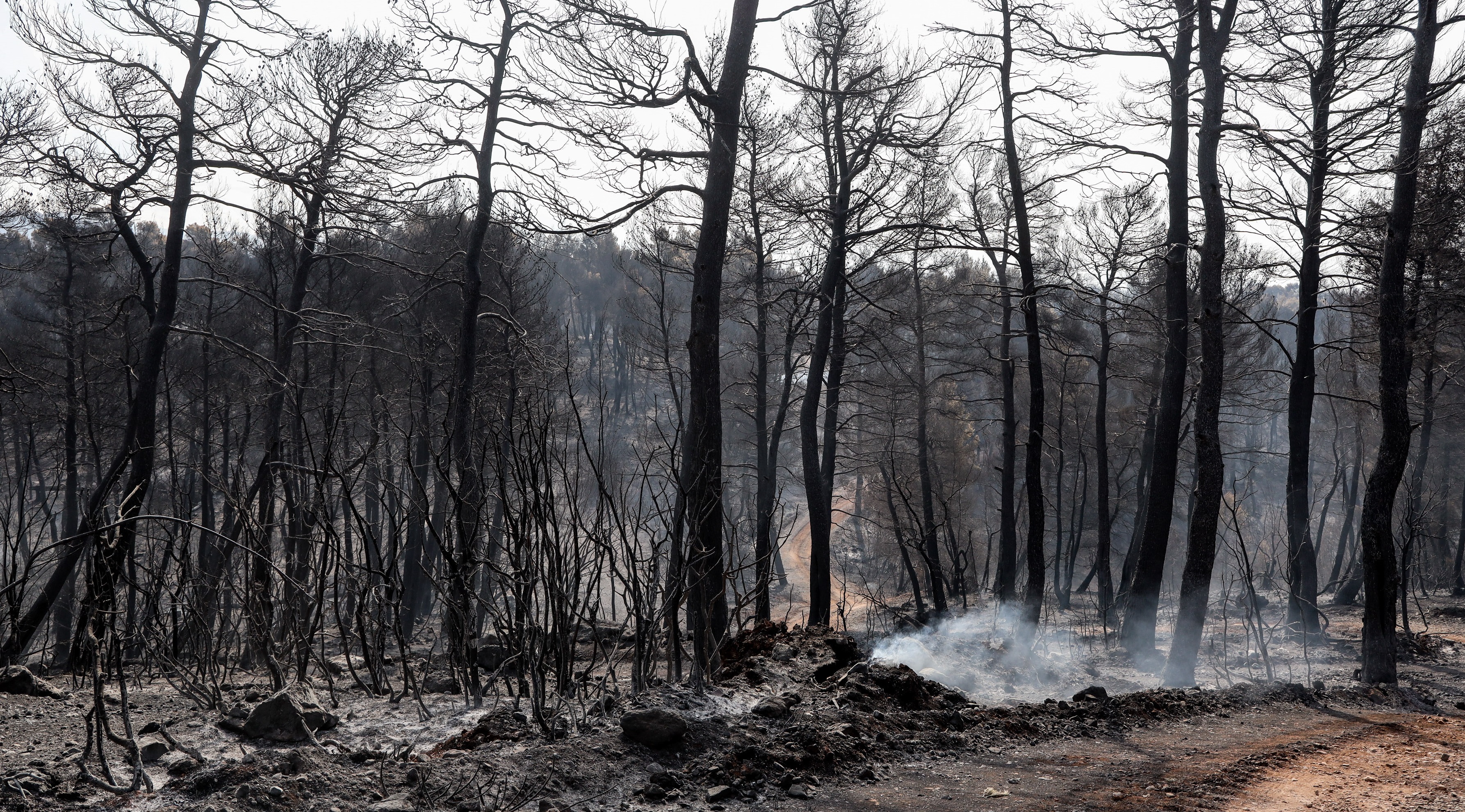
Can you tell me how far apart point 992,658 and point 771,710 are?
310 inches

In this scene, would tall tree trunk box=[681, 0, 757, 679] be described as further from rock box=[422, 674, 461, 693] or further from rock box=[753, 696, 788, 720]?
rock box=[422, 674, 461, 693]

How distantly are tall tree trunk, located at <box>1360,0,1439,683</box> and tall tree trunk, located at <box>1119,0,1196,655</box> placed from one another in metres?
2.06

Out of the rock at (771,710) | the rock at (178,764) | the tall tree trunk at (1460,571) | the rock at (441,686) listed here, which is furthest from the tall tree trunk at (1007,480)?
the tall tree trunk at (1460,571)

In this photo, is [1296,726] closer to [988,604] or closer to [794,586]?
[988,604]

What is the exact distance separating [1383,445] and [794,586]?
24413mm

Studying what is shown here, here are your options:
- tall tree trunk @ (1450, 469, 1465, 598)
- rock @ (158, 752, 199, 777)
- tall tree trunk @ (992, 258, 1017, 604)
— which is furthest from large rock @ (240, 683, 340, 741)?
tall tree trunk @ (1450, 469, 1465, 598)

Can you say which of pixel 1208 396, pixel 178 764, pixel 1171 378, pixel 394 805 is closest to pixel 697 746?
pixel 394 805

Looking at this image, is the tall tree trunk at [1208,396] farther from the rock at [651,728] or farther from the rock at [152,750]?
the rock at [152,750]

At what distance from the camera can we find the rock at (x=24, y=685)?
5371mm

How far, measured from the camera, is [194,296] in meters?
24.3

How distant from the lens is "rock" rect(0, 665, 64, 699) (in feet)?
17.6

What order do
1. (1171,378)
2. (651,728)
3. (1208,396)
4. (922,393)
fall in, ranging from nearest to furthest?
(651,728)
(1208,396)
(1171,378)
(922,393)

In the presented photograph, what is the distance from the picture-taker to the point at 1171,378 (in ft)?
38.5

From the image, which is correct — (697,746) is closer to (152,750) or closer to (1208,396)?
(152,750)
